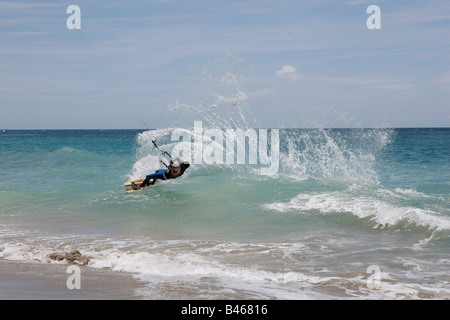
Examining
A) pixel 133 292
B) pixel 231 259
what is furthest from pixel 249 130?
pixel 133 292

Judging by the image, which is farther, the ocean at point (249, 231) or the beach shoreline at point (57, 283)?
the ocean at point (249, 231)

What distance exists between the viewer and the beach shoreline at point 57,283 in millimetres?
6438

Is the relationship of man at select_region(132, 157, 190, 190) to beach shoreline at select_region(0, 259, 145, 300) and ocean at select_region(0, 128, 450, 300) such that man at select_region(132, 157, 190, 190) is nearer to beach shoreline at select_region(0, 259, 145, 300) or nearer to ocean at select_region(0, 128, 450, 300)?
ocean at select_region(0, 128, 450, 300)

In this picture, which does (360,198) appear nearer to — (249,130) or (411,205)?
(411,205)

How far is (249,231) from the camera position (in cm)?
1119

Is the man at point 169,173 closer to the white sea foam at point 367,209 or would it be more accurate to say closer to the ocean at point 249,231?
the ocean at point 249,231

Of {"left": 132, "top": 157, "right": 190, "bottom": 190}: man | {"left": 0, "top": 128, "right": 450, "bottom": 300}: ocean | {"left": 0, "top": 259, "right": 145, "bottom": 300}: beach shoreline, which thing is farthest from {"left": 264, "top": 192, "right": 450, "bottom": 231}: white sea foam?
{"left": 0, "top": 259, "right": 145, "bottom": 300}: beach shoreline

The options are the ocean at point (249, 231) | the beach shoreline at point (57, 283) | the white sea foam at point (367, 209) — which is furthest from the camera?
the white sea foam at point (367, 209)

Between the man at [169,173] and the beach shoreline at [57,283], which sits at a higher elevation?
the man at [169,173]

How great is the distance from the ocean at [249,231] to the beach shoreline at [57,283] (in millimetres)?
251

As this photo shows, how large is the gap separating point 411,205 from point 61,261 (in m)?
9.55

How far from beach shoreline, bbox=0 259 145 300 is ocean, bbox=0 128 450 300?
9.9 inches

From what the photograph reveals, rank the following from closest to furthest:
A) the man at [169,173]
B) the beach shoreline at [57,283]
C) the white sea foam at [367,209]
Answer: the beach shoreline at [57,283]
the white sea foam at [367,209]
the man at [169,173]

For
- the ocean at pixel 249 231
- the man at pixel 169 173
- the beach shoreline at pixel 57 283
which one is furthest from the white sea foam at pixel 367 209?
the beach shoreline at pixel 57 283
